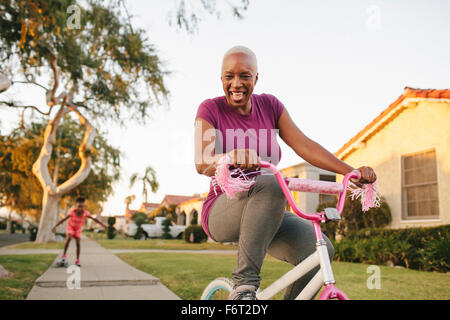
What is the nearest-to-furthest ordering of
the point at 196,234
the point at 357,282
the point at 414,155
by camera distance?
the point at 357,282 < the point at 414,155 < the point at 196,234

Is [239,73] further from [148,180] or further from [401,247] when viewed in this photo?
[148,180]

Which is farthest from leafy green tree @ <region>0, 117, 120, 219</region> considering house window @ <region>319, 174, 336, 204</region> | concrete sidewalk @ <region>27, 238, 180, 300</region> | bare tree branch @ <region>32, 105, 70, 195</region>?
concrete sidewalk @ <region>27, 238, 180, 300</region>

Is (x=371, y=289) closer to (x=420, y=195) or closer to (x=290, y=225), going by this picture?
(x=290, y=225)

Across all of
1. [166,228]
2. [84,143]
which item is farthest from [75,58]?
[166,228]

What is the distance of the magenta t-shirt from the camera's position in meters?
1.93

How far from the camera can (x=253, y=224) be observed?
1.68 metres

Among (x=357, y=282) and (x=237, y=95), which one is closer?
(x=237, y=95)

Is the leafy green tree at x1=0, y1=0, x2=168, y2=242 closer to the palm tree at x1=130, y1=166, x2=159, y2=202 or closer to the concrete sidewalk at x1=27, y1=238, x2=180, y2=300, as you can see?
the concrete sidewalk at x1=27, y1=238, x2=180, y2=300

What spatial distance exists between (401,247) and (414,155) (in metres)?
3.19

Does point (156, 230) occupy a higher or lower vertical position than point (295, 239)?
lower

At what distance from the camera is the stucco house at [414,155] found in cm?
973

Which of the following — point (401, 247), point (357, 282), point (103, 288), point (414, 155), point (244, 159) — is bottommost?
point (103, 288)

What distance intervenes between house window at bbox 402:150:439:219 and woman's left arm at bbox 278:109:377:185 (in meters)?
9.28

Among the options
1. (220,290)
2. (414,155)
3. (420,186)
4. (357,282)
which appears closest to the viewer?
(220,290)
